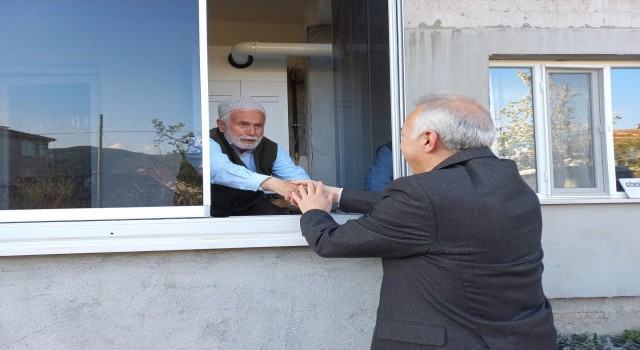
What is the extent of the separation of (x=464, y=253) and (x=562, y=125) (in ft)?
7.89

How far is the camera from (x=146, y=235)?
2.29m

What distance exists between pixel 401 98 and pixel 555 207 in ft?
4.92

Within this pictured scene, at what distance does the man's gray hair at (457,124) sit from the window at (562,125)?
6.26 ft

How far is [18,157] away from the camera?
7.89 ft

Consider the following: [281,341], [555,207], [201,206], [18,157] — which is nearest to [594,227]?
[555,207]

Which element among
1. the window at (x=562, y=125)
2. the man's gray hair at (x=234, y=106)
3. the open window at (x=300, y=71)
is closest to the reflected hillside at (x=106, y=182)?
the man's gray hair at (x=234, y=106)

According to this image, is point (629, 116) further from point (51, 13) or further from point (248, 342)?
point (51, 13)

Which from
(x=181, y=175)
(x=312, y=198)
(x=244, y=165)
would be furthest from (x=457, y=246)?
(x=244, y=165)

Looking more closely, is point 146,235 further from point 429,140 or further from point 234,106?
point 429,140

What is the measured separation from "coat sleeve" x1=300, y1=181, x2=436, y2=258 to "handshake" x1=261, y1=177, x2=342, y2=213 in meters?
0.27

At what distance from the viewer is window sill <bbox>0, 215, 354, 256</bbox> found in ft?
7.23

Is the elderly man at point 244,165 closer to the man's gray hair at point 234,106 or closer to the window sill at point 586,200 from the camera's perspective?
the man's gray hair at point 234,106

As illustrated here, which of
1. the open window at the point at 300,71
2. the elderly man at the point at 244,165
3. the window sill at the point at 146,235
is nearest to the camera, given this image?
the window sill at the point at 146,235

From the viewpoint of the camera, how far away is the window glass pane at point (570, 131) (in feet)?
11.2
